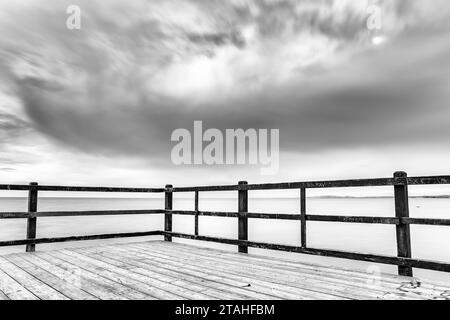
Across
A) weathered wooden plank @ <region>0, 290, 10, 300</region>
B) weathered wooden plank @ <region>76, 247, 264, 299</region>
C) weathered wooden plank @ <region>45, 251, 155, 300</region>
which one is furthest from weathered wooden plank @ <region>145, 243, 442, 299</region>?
weathered wooden plank @ <region>0, 290, 10, 300</region>

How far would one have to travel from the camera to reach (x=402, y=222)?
3.92 meters

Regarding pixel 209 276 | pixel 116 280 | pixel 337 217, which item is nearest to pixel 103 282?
pixel 116 280

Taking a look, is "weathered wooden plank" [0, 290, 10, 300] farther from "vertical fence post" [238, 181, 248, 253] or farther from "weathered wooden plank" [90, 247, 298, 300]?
"vertical fence post" [238, 181, 248, 253]

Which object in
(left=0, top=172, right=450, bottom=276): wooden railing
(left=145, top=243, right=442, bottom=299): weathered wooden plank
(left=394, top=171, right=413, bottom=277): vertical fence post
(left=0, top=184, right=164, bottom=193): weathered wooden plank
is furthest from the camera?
(left=0, top=184, right=164, bottom=193): weathered wooden plank

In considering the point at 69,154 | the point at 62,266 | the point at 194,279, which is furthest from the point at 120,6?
the point at 69,154

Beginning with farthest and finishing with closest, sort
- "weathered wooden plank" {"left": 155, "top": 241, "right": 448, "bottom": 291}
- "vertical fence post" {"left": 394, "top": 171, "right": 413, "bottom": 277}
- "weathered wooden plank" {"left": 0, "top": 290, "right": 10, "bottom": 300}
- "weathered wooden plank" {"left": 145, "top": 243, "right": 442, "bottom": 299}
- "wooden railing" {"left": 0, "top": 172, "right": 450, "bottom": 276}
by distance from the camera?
"vertical fence post" {"left": 394, "top": 171, "right": 413, "bottom": 277}
"wooden railing" {"left": 0, "top": 172, "right": 450, "bottom": 276}
"weathered wooden plank" {"left": 155, "top": 241, "right": 448, "bottom": 291}
"weathered wooden plank" {"left": 145, "top": 243, "right": 442, "bottom": 299}
"weathered wooden plank" {"left": 0, "top": 290, "right": 10, "bottom": 300}

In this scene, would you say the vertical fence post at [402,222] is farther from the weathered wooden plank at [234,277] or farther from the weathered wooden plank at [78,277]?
the weathered wooden plank at [78,277]

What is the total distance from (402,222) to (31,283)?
4.61 m

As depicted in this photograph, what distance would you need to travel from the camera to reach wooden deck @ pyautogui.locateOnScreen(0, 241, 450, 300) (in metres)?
2.99

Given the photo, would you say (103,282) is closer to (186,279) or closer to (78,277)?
(78,277)

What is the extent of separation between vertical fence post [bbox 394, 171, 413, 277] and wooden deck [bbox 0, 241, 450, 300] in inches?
12.3

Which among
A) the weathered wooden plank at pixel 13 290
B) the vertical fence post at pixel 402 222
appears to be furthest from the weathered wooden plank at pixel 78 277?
the vertical fence post at pixel 402 222

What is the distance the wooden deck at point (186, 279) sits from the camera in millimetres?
2990
